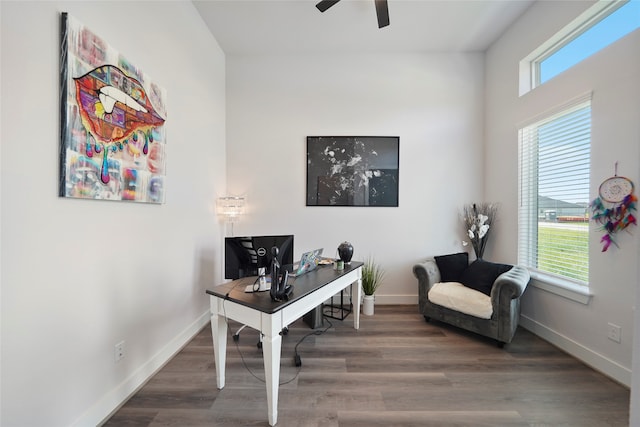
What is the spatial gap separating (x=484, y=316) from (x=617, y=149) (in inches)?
66.1

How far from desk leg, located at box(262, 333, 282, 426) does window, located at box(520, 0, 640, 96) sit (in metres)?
3.31

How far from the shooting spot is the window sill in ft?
6.27

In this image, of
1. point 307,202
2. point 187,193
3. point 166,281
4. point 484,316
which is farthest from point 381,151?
point 166,281

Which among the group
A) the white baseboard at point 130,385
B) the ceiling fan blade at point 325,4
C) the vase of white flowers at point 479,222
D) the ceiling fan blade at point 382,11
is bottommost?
the white baseboard at point 130,385

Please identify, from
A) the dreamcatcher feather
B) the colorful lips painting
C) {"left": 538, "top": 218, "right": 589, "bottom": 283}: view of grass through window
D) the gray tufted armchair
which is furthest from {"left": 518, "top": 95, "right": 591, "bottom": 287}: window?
the colorful lips painting

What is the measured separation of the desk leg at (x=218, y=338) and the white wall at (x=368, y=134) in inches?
63.4

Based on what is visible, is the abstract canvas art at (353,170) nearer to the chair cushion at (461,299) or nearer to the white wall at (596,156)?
the chair cushion at (461,299)

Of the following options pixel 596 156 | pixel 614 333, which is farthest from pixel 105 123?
pixel 614 333

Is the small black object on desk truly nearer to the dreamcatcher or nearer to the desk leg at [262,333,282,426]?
the desk leg at [262,333,282,426]

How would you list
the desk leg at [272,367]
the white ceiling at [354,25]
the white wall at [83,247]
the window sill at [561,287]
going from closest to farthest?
the white wall at [83,247], the desk leg at [272,367], the window sill at [561,287], the white ceiling at [354,25]

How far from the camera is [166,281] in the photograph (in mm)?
1965

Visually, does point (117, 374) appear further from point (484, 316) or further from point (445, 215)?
point (445, 215)

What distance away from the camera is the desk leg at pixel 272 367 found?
1311mm

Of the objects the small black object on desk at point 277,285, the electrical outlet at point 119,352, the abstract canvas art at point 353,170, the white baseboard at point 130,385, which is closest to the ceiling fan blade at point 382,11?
the abstract canvas art at point 353,170
